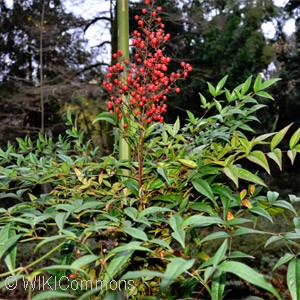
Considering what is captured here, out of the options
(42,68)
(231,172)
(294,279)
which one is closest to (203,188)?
(231,172)

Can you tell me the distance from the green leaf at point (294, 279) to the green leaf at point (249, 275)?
111 mm

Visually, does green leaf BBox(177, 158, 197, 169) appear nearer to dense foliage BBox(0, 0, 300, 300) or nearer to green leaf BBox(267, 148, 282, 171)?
dense foliage BBox(0, 0, 300, 300)

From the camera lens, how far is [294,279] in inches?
15.0

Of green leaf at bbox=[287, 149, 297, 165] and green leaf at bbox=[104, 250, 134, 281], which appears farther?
green leaf at bbox=[287, 149, 297, 165]

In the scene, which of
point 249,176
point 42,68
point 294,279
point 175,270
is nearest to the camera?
point 175,270

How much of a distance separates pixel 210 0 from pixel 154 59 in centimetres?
550

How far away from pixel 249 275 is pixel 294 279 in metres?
0.13

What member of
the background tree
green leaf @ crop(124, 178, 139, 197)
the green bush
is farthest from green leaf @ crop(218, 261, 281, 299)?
the background tree

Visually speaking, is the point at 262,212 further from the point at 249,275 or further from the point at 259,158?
the point at 249,275

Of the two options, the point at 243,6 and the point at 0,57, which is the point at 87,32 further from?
the point at 243,6

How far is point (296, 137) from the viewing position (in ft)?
1.71

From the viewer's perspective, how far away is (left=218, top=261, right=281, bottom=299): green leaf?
27 centimetres

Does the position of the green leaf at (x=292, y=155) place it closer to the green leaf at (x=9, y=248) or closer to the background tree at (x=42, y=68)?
the green leaf at (x=9, y=248)

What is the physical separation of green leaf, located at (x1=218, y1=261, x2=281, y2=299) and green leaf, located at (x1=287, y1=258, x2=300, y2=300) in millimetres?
111
